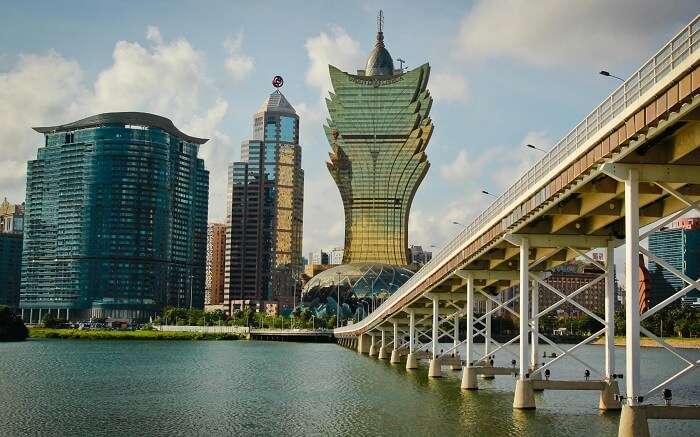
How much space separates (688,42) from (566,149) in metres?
15.6

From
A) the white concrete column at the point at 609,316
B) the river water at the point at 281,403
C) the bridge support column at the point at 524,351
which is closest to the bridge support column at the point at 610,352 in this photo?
the white concrete column at the point at 609,316

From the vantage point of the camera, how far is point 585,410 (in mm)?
67812

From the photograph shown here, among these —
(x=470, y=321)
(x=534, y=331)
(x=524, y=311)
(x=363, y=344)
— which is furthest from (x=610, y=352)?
(x=363, y=344)

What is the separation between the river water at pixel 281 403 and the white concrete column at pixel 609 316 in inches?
132

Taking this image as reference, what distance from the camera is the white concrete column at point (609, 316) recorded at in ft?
210

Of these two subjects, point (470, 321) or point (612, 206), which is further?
point (470, 321)

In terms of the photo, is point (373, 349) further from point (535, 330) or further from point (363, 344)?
point (535, 330)

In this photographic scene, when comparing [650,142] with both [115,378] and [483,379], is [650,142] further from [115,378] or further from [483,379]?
[115,378]

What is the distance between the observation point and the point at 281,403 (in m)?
75.5

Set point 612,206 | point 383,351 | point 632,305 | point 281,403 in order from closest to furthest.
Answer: point 632,305, point 612,206, point 281,403, point 383,351

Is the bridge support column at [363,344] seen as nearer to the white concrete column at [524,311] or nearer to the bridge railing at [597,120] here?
the bridge railing at [597,120]

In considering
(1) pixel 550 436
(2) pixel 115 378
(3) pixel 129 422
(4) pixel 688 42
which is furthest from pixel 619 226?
(2) pixel 115 378

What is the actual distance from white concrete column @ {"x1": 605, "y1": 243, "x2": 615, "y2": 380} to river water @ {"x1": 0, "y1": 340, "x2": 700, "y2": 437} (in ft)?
11.0

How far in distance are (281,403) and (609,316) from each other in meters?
27.2
